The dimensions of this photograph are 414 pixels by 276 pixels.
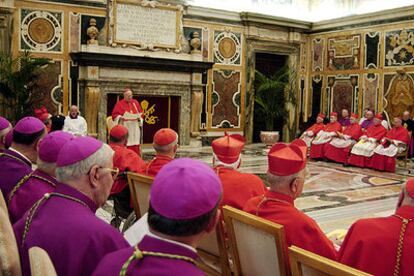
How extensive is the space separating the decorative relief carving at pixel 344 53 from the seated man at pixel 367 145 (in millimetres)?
4190

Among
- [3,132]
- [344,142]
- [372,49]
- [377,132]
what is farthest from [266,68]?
[3,132]

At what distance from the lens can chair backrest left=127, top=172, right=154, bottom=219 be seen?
3713 millimetres

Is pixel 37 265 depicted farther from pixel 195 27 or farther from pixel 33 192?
pixel 195 27

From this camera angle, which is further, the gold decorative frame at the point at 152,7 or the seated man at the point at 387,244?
the gold decorative frame at the point at 152,7

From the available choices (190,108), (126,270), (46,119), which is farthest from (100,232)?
(190,108)

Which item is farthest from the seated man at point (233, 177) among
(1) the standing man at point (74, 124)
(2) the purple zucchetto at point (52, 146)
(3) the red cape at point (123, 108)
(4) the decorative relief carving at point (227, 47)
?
(4) the decorative relief carving at point (227, 47)

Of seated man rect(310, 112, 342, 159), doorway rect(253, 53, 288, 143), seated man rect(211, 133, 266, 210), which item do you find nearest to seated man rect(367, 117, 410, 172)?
seated man rect(310, 112, 342, 159)

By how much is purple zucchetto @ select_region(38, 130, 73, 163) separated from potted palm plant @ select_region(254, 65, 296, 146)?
12306 millimetres

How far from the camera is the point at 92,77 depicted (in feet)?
40.8

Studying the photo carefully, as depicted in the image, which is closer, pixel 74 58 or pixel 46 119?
pixel 46 119

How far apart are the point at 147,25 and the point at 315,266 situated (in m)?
12.2

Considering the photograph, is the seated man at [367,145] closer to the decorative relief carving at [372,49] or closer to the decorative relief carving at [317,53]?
the decorative relief carving at [372,49]

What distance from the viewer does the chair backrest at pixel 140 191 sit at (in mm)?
3713

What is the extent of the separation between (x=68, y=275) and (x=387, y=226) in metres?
1.51
